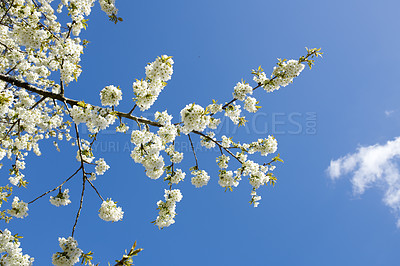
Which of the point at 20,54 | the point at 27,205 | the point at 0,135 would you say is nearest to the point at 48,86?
the point at 20,54

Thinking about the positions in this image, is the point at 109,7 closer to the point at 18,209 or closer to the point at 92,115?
the point at 92,115

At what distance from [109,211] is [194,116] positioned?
2.48 meters

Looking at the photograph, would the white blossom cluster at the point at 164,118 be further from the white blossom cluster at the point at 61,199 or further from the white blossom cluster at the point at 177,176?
the white blossom cluster at the point at 61,199

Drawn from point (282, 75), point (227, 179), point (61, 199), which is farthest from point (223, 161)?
point (61, 199)

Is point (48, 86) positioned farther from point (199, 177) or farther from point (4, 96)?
point (199, 177)

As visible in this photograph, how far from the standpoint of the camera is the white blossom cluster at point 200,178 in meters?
6.02

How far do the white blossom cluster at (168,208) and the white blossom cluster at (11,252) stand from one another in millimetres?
2412

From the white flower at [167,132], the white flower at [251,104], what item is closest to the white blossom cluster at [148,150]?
the white flower at [167,132]

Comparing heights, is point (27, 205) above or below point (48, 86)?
below

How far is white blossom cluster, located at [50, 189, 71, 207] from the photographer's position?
5113 mm

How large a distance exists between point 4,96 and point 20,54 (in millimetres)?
3024

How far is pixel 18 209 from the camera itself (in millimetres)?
5133

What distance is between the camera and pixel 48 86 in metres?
7.18

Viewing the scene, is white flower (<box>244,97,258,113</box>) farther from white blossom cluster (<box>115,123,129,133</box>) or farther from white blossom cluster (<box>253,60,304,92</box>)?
white blossom cluster (<box>115,123,129,133</box>)
